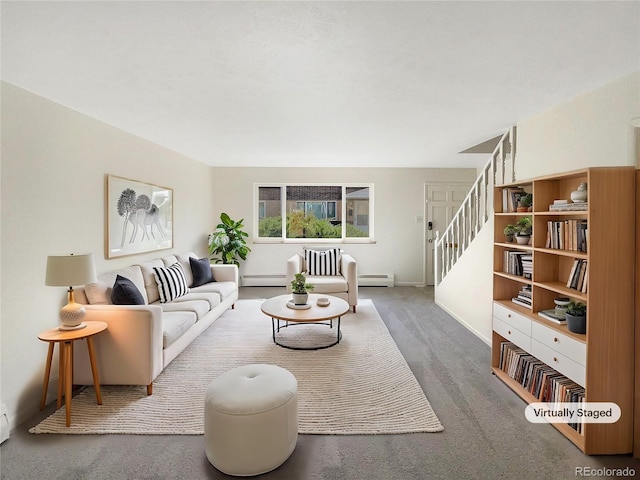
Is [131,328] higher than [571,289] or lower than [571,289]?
lower

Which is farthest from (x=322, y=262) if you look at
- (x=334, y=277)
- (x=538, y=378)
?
(x=538, y=378)

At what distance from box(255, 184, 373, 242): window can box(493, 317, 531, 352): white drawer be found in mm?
4130

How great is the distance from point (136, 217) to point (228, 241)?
235cm

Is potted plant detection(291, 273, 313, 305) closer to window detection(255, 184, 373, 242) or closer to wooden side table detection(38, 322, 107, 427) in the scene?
wooden side table detection(38, 322, 107, 427)

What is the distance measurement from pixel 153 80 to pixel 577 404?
11.7ft

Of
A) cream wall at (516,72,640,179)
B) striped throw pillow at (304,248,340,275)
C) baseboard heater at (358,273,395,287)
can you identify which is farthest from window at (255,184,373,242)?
cream wall at (516,72,640,179)

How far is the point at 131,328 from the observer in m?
2.69

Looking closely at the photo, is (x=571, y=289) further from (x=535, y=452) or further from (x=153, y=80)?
(x=153, y=80)

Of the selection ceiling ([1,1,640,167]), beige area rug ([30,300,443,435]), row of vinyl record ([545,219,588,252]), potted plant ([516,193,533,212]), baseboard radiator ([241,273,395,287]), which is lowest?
beige area rug ([30,300,443,435])

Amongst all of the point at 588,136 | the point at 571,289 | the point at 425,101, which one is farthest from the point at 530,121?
the point at 571,289

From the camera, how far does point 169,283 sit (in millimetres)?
3965

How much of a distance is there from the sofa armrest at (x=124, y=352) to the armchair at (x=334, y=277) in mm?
2524

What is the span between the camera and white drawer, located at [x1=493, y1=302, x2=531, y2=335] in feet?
8.70

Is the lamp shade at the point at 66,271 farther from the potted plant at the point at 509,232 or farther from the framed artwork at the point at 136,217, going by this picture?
the potted plant at the point at 509,232
